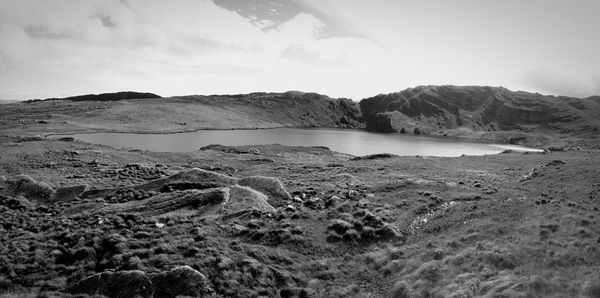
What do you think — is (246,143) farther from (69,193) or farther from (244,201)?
(244,201)

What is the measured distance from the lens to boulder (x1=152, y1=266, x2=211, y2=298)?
16078 mm

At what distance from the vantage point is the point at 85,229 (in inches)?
886

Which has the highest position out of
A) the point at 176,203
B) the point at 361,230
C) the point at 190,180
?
the point at 190,180

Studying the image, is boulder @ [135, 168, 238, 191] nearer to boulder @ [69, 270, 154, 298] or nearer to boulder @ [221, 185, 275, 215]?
boulder @ [221, 185, 275, 215]

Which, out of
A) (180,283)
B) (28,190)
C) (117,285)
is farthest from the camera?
(28,190)

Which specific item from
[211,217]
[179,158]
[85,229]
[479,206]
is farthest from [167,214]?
[179,158]

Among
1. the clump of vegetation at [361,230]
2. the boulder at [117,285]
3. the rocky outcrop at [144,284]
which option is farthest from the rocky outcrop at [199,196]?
the boulder at [117,285]

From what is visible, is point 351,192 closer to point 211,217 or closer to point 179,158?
point 211,217

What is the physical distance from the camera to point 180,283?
16.5 meters

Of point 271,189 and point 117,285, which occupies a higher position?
point 271,189

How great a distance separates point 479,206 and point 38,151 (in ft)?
211

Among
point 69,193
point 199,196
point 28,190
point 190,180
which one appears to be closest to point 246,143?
point 190,180

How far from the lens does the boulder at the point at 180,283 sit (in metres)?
16.1

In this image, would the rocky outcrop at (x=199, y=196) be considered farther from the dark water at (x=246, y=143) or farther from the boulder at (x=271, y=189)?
the dark water at (x=246, y=143)
